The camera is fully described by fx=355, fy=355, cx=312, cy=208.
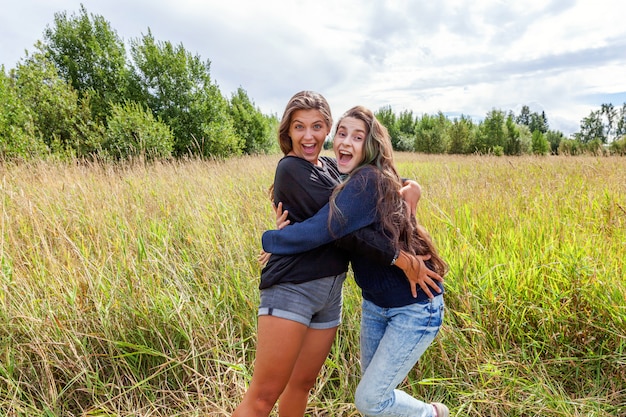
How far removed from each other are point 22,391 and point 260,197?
3.22 meters

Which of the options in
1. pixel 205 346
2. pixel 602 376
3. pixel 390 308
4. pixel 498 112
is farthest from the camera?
pixel 498 112

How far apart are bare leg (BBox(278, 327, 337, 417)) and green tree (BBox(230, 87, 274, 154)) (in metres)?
20.9

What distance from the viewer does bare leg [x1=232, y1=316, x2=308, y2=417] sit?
136 cm

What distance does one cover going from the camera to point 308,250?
138 cm

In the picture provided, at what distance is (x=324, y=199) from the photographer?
145 cm

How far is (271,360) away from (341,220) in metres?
0.61

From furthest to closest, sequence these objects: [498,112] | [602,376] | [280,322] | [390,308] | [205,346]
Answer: [498,112] < [205,346] < [602,376] < [390,308] < [280,322]

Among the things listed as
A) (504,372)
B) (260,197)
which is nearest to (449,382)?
(504,372)

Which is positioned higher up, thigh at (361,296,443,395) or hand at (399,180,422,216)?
hand at (399,180,422,216)

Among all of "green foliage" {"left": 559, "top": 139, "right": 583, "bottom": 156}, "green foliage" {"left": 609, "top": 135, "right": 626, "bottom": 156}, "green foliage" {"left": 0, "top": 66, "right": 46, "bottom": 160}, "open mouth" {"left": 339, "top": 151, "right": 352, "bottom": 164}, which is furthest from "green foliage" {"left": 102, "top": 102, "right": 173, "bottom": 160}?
"green foliage" {"left": 609, "top": 135, "right": 626, "bottom": 156}

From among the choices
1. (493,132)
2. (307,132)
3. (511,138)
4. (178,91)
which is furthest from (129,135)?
(511,138)

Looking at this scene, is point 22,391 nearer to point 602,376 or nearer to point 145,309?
point 145,309

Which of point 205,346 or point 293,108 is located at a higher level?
point 293,108

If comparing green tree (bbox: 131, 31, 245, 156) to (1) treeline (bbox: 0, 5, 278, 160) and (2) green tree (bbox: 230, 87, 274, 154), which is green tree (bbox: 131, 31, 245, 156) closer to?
(1) treeline (bbox: 0, 5, 278, 160)
